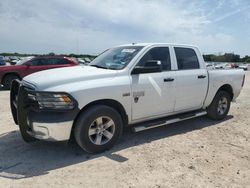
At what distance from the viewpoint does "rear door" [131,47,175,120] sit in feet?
15.8

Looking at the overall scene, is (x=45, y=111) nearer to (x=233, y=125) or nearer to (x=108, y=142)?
(x=108, y=142)

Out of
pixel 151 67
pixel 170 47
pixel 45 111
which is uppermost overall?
pixel 170 47

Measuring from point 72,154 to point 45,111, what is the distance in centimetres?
93

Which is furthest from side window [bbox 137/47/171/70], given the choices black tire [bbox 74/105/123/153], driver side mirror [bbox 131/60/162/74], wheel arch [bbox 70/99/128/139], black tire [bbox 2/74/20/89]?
black tire [bbox 2/74/20/89]

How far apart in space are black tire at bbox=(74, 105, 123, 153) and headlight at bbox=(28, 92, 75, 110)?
0.33m

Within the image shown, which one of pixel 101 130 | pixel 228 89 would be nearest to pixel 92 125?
pixel 101 130

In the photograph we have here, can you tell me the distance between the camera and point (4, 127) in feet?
19.3

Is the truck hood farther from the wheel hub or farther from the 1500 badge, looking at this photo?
the wheel hub

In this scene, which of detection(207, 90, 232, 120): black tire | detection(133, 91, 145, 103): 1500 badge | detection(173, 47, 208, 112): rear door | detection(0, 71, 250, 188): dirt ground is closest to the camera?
detection(0, 71, 250, 188): dirt ground

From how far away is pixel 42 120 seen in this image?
12.9ft

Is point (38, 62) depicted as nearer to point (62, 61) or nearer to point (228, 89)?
point (62, 61)

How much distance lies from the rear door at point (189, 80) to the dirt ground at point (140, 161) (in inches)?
25.0

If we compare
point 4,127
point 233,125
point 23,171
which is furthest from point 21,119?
point 233,125

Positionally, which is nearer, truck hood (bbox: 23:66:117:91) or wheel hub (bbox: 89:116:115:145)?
truck hood (bbox: 23:66:117:91)
